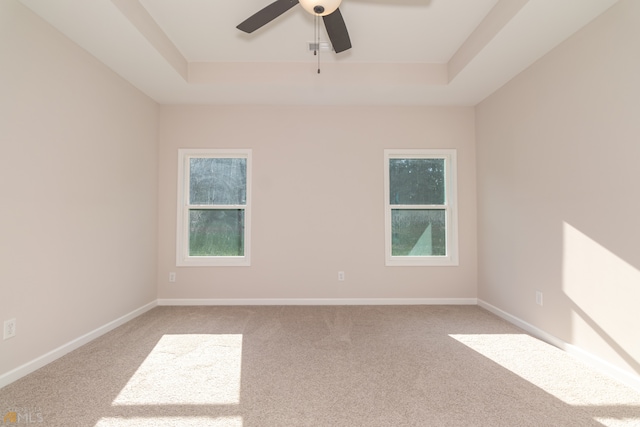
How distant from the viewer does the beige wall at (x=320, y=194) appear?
167 inches

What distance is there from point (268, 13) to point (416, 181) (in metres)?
2.88

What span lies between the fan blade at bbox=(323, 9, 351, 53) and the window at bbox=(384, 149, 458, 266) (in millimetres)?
1994

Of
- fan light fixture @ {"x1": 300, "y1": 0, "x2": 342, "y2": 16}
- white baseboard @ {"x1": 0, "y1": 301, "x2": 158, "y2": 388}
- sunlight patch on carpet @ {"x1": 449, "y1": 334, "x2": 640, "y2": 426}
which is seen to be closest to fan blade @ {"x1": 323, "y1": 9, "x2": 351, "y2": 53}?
fan light fixture @ {"x1": 300, "y1": 0, "x2": 342, "y2": 16}

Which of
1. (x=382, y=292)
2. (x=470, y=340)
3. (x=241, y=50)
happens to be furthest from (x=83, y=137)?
(x=470, y=340)

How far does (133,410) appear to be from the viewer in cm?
189

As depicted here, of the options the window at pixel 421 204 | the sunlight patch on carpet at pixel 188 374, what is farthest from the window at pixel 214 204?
the window at pixel 421 204

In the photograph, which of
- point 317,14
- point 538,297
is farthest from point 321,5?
point 538,297

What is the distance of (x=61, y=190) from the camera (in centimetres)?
265

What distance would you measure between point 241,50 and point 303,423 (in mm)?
Answer: 3295

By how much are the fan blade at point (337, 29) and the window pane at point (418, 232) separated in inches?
93.4

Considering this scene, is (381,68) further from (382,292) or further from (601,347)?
(601,347)

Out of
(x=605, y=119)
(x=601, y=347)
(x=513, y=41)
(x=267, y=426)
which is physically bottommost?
(x=267, y=426)

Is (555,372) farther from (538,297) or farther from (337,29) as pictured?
(337,29)

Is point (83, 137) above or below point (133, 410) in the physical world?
above
